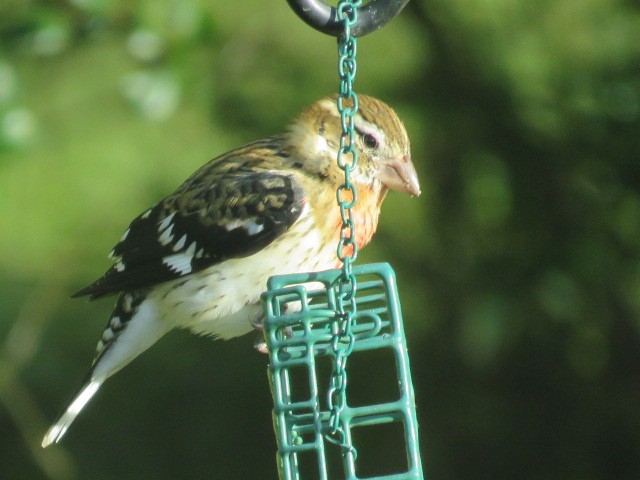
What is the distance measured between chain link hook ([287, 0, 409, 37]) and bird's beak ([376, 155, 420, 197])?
0.89 meters

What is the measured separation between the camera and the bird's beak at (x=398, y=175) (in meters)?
3.35

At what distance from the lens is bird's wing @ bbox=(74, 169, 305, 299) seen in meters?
3.27

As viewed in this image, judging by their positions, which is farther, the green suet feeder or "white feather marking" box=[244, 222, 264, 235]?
"white feather marking" box=[244, 222, 264, 235]

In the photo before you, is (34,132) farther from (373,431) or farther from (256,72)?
(373,431)

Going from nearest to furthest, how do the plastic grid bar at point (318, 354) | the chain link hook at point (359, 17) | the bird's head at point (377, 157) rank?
the chain link hook at point (359, 17)
the plastic grid bar at point (318, 354)
the bird's head at point (377, 157)

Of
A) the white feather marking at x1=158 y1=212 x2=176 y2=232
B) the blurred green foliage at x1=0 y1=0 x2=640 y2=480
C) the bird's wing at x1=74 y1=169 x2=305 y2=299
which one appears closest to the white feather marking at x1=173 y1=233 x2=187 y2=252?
the bird's wing at x1=74 y1=169 x2=305 y2=299

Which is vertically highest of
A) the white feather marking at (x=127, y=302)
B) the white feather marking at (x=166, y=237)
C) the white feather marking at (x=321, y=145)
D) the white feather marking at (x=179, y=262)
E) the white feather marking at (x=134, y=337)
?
the white feather marking at (x=321, y=145)

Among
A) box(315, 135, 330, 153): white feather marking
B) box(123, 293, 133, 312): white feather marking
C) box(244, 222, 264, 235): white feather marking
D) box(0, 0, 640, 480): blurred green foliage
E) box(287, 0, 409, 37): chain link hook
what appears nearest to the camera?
box(287, 0, 409, 37): chain link hook

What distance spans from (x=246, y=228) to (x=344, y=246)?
0.71 metres

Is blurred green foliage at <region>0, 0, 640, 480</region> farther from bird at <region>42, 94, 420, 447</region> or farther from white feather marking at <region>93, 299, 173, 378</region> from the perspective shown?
white feather marking at <region>93, 299, 173, 378</region>

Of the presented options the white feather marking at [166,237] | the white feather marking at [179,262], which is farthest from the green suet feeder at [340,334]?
the white feather marking at [166,237]

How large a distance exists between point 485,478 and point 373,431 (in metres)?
0.55

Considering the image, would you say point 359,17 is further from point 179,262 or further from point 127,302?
point 127,302

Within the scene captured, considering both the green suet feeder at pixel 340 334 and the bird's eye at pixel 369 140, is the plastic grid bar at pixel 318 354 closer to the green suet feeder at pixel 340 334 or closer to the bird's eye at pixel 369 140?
the green suet feeder at pixel 340 334
